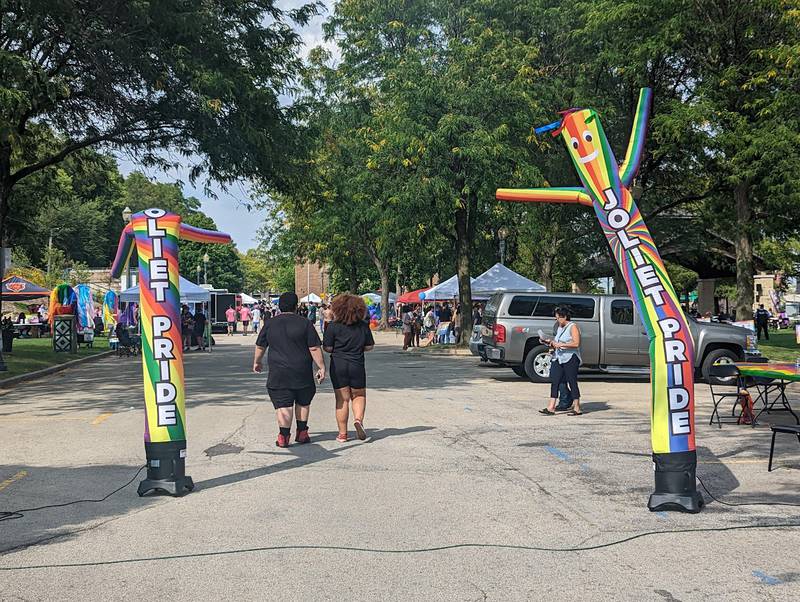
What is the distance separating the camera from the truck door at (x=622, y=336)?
1931cm

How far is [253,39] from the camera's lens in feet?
70.4

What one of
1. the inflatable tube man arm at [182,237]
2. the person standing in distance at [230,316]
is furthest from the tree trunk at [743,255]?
the person standing in distance at [230,316]

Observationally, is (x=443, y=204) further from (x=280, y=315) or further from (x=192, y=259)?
(x=192, y=259)

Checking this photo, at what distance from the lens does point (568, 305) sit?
19703mm

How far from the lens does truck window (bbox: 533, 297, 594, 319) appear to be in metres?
19.7

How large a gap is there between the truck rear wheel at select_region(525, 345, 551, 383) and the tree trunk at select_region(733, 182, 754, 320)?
399 inches

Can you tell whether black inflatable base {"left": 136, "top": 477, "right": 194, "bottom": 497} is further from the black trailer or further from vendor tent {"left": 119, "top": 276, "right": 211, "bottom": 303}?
the black trailer

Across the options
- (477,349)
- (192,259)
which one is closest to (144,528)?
(477,349)

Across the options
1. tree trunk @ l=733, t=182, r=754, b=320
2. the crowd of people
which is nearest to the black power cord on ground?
tree trunk @ l=733, t=182, r=754, b=320

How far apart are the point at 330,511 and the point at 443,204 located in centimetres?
2240

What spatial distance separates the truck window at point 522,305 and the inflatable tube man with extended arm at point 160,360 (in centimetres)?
1289

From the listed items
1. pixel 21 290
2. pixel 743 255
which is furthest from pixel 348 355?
pixel 21 290

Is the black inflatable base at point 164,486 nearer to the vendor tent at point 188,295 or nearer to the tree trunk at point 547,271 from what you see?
the vendor tent at point 188,295

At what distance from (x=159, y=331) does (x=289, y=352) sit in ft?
7.98
